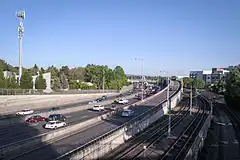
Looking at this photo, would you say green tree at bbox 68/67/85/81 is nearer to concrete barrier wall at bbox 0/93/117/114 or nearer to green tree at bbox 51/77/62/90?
green tree at bbox 51/77/62/90

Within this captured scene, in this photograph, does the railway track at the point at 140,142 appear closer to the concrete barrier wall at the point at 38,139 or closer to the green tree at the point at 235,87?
the concrete barrier wall at the point at 38,139

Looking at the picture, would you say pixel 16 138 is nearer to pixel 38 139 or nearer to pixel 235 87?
pixel 38 139

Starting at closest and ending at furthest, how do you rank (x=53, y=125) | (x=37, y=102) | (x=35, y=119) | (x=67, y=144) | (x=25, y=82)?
1. (x=67, y=144)
2. (x=53, y=125)
3. (x=35, y=119)
4. (x=37, y=102)
5. (x=25, y=82)

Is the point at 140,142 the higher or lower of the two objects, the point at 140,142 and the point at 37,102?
the lower

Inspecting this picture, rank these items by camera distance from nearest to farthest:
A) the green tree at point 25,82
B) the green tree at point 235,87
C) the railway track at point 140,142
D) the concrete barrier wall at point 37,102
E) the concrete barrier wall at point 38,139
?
the concrete barrier wall at point 38,139 → the railway track at point 140,142 → the concrete barrier wall at point 37,102 → the green tree at point 235,87 → the green tree at point 25,82

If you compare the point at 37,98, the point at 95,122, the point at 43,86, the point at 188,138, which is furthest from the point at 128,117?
the point at 43,86

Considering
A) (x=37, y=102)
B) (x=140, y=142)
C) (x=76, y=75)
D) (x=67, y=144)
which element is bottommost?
(x=140, y=142)

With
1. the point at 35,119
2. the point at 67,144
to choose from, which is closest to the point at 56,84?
the point at 35,119

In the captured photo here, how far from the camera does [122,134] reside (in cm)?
3312

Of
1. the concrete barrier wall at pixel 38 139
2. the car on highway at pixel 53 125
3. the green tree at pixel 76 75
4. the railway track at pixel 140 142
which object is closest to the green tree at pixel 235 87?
the railway track at pixel 140 142

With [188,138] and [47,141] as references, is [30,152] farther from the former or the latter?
[188,138]

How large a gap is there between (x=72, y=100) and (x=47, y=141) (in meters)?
46.4

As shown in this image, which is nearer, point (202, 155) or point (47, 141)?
point (47, 141)

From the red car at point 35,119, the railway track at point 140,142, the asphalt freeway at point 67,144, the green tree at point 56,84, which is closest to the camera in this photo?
the asphalt freeway at point 67,144
